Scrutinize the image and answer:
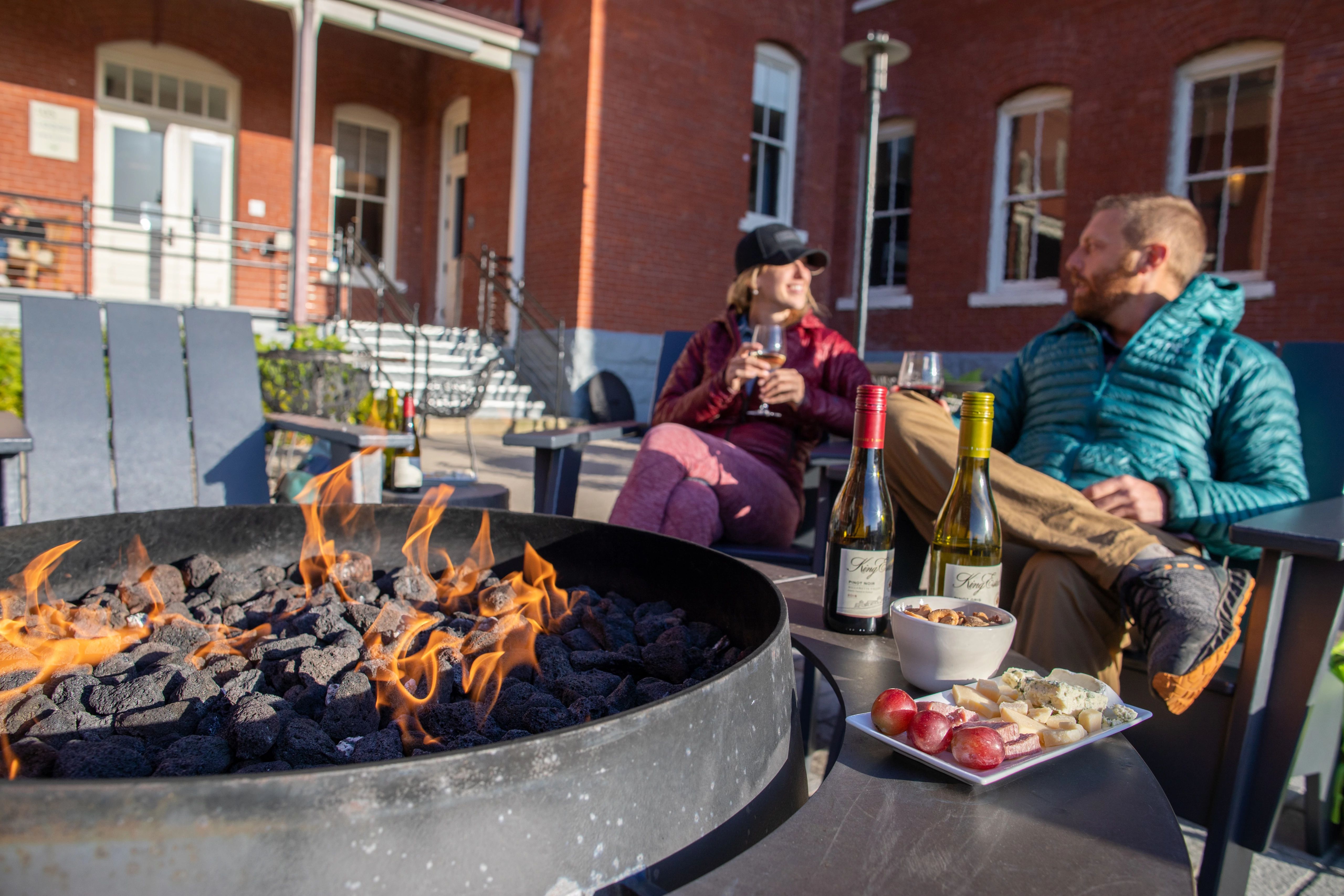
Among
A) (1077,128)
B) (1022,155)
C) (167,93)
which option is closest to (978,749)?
(1077,128)

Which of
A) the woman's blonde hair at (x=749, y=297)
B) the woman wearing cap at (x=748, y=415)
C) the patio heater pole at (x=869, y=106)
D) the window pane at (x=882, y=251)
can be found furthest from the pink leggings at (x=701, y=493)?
the window pane at (x=882, y=251)

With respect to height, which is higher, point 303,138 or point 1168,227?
point 303,138

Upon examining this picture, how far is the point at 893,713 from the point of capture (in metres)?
0.86

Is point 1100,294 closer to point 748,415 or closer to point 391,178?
point 748,415

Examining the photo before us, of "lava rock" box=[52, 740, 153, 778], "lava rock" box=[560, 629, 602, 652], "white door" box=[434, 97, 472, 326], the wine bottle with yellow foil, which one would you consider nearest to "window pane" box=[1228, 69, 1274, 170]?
"white door" box=[434, 97, 472, 326]

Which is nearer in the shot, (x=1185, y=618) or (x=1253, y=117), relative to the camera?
(x=1185, y=618)

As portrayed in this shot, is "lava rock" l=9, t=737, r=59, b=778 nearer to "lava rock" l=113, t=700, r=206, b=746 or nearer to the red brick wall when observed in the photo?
"lava rock" l=113, t=700, r=206, b=746

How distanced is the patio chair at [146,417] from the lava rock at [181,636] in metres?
1.01

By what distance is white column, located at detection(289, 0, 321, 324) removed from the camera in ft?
25.3

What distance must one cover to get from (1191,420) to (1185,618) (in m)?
0.87

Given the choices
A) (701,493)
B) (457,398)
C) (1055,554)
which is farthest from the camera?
(457,398)

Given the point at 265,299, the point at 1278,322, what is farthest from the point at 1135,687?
the point at 265,299

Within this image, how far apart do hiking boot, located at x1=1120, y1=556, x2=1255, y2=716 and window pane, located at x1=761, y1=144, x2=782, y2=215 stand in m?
9.20

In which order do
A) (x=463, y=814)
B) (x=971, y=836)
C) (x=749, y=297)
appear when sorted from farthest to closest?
(x=749, y=297), (x=971, y=836), (x=463, y=814)
